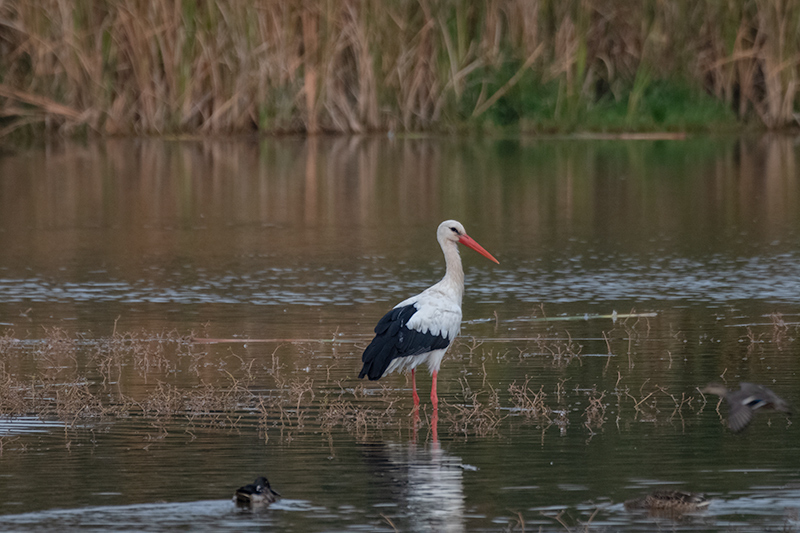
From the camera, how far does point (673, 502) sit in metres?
7.20

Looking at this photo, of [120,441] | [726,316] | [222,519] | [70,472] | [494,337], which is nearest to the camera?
[222,519]

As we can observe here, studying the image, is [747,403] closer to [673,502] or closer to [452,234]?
[673,502]

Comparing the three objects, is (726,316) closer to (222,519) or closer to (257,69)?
(222,519)

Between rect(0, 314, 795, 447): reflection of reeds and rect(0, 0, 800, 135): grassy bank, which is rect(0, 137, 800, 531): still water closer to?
rect(0, 314, 795, 447): reflection of reeds

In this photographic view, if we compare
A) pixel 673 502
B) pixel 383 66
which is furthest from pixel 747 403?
pixel 383 66

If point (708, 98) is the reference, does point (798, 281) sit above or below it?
below

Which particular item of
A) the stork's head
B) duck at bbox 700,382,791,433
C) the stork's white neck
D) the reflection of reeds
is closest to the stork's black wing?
the reflection of reeds

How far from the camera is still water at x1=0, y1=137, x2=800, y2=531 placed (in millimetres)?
7719

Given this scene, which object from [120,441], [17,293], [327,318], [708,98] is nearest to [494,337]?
[327,318]

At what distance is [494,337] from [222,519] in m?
5.05

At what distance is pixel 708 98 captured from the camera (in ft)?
107

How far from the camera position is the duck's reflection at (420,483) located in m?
7.30

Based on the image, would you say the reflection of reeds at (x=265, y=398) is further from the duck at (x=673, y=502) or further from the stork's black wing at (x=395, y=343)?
the duck at (x=673, y=502)

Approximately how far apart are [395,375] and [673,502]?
4.09 metres
